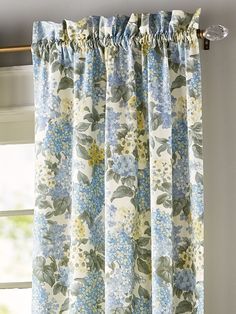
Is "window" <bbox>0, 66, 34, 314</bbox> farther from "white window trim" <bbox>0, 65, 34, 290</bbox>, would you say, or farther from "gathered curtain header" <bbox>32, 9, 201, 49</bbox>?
"gathered curtain header" <bbox>32, 9, 201, 49</bbox>

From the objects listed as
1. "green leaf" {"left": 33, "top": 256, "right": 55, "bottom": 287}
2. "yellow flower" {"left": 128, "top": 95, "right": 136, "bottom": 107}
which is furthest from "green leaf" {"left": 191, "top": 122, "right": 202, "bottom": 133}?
"green leaf" {"left": 33, "top": 256, "right": 55, "bottom": 287}

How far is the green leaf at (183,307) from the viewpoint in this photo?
272 cm

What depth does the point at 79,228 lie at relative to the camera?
2.79 m

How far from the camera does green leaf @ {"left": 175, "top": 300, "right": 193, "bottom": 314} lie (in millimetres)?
2721

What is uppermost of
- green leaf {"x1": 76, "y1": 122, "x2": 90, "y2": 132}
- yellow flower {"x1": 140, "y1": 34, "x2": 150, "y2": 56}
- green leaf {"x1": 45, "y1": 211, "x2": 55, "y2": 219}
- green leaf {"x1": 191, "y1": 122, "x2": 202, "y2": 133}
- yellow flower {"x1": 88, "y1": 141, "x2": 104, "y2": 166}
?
yellow flower {"x1": 140, "y1": 34, "x2": 150, "y2": 56}

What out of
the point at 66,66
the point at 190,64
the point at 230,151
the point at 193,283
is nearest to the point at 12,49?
the point at 66,66

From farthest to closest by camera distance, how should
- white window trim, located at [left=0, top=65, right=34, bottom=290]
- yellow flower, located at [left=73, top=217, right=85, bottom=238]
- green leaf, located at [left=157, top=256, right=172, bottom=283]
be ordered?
white window trim, located at [left=0, top=65, right=34, bottom=290]
yellow flower, located at [left=73, top=217, right=85, bottom=238]
green leaf, located at [left=157, top=256, right=172, bottom=283]

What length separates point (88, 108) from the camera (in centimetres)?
287

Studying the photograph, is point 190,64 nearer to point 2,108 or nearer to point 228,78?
point 228,78

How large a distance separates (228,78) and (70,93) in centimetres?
58

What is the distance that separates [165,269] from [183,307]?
0.15m

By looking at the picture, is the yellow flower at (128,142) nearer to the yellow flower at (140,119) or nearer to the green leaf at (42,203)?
the yellow flower at (140,119)

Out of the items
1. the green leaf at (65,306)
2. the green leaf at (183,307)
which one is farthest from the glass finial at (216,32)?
the green leaf at (65,306)

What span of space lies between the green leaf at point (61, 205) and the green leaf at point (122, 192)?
193 millimetres
